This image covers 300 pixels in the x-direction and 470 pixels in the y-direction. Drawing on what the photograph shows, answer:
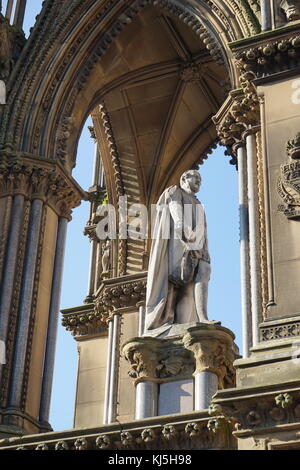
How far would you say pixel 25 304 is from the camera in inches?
563

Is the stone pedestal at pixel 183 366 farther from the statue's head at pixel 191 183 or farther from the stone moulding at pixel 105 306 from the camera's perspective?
the stone moulding at pixel 105 306

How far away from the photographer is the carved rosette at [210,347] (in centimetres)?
1212

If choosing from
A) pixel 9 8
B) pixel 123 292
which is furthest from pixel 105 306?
pixel 9 8

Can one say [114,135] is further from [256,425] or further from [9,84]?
[256,425]

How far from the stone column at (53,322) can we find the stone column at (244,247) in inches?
131

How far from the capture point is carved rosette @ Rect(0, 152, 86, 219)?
49.7 feet

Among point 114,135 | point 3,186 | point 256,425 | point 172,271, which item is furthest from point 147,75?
point 256,425

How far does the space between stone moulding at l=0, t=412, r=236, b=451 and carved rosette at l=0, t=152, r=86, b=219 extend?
4789 millimetres

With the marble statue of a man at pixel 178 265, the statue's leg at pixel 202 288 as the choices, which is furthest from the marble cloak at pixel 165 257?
the statue's leg at pixel 202 288

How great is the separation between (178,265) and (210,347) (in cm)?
173

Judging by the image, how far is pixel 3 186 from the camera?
1522 cm

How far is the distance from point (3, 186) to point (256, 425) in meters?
6.65

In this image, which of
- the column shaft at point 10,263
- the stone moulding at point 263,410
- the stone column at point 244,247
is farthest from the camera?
the column shaft at point 10,263

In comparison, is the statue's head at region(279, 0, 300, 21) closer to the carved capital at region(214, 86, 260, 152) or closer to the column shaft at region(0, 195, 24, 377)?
the carved capital at region(214, 86, 260, 152)
